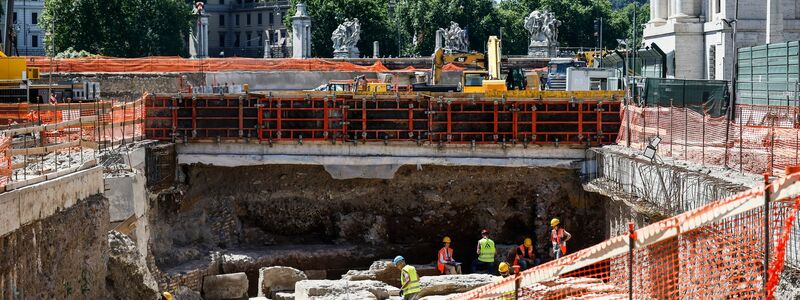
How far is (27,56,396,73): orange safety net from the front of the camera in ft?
175

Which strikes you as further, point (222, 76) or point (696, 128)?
point (222, 76)

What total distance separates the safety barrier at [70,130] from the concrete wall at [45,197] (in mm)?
288

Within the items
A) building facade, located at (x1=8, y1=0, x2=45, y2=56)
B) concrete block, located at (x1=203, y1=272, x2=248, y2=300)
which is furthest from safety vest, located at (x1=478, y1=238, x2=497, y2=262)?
building facade, located at (x1=8, y1=0, x2=45, y2=56)

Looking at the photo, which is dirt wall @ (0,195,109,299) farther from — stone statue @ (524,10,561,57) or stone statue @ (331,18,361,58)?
stone statue @ (524,10,561,57)

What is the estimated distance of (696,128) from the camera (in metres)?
24.4

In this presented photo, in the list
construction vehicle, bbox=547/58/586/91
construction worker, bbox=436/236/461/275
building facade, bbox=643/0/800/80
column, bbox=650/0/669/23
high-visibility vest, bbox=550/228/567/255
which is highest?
column, bbox=650/0/669/23

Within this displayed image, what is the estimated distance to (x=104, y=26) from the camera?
84.2 m

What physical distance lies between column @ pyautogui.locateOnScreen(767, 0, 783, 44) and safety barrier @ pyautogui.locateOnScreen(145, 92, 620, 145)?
24.1ft

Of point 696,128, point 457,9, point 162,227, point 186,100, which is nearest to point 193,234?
point 162,227

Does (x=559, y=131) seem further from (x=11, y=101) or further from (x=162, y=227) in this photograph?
(x=11, y=101)

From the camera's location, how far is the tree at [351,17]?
9212 centimetres

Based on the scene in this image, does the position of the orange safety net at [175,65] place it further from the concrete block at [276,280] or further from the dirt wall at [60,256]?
the dirt wall at [60,256]

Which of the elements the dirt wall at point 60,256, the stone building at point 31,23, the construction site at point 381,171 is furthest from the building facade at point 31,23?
the dirt wall at point 60,256

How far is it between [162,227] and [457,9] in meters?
72.0
